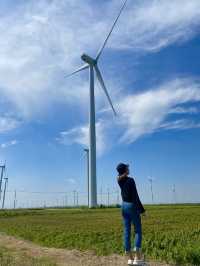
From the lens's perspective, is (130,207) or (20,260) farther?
(20,260)

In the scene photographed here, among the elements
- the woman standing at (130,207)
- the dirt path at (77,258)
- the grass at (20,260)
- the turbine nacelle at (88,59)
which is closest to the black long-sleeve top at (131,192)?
the woman standing at (130,207)

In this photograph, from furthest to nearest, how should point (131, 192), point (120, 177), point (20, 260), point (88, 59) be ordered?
point (88, 59)
point (20, 260)
point (120, 177)
point (131, 192)

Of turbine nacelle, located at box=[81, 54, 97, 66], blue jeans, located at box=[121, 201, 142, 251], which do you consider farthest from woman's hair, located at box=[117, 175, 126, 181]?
turbine nacelle, located at box=[81, 54, 97, 66]

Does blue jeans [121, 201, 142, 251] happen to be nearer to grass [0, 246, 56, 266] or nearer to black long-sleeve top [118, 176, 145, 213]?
black long-sleeve top [118, 176, 145, 213]

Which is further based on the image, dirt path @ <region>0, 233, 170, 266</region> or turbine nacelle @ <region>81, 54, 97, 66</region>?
turbine nacelle @ <region>81, 54, 97, 66</region>

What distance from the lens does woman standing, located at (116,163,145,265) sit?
988 centimetres

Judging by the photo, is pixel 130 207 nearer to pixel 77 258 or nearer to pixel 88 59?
pixel 77 258

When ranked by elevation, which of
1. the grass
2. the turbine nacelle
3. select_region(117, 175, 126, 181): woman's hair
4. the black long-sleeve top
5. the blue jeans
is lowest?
the grass

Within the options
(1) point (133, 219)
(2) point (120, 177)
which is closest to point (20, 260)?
(1) point (133, 219)

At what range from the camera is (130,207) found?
9961mm

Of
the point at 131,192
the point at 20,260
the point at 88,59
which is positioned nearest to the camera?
the point at 131,192

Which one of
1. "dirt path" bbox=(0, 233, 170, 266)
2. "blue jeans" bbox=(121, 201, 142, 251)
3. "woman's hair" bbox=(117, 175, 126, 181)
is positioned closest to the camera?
"blue jeans" bbox=(121, 201, 142, 251)

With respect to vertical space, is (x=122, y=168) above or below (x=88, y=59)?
below

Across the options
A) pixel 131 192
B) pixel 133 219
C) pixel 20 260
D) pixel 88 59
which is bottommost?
pixel 20 260
